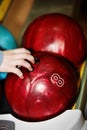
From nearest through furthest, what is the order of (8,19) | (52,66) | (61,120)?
(61,120) → (52,66) → (8,19)

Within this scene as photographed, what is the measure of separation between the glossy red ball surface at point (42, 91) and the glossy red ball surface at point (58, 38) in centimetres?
18

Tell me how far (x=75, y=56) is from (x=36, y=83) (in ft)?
1.12

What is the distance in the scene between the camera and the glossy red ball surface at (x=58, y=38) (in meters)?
1.41

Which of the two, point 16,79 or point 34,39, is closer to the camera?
point 16,79

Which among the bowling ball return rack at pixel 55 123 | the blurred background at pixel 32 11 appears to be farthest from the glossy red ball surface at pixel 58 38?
the blurred background at pixel 32 11

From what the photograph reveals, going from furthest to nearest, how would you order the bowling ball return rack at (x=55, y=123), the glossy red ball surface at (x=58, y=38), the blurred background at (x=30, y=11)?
the blurred background at (x=30, y=11) < the glossy red ball surface at (x=58, y=38) < the bowling ball return rack at (x=55, y=123)

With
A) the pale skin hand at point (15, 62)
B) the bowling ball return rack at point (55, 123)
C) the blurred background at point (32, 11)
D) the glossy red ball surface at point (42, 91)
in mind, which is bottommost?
the blurred background at point (32, 11)

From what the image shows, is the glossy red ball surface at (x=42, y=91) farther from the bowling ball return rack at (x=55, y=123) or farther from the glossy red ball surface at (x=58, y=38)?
the glossy red ball surface at (x=58, y=38)

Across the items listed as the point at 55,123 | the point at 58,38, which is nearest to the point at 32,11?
the point at 58,38

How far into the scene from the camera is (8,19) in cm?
253

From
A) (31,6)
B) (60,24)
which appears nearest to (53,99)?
(60,24)

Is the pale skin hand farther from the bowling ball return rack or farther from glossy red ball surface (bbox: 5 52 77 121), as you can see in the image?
the bowling ball return rack

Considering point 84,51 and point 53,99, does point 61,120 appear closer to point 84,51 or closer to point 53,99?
point 53,99

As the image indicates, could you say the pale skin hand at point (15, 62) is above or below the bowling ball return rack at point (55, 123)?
above
